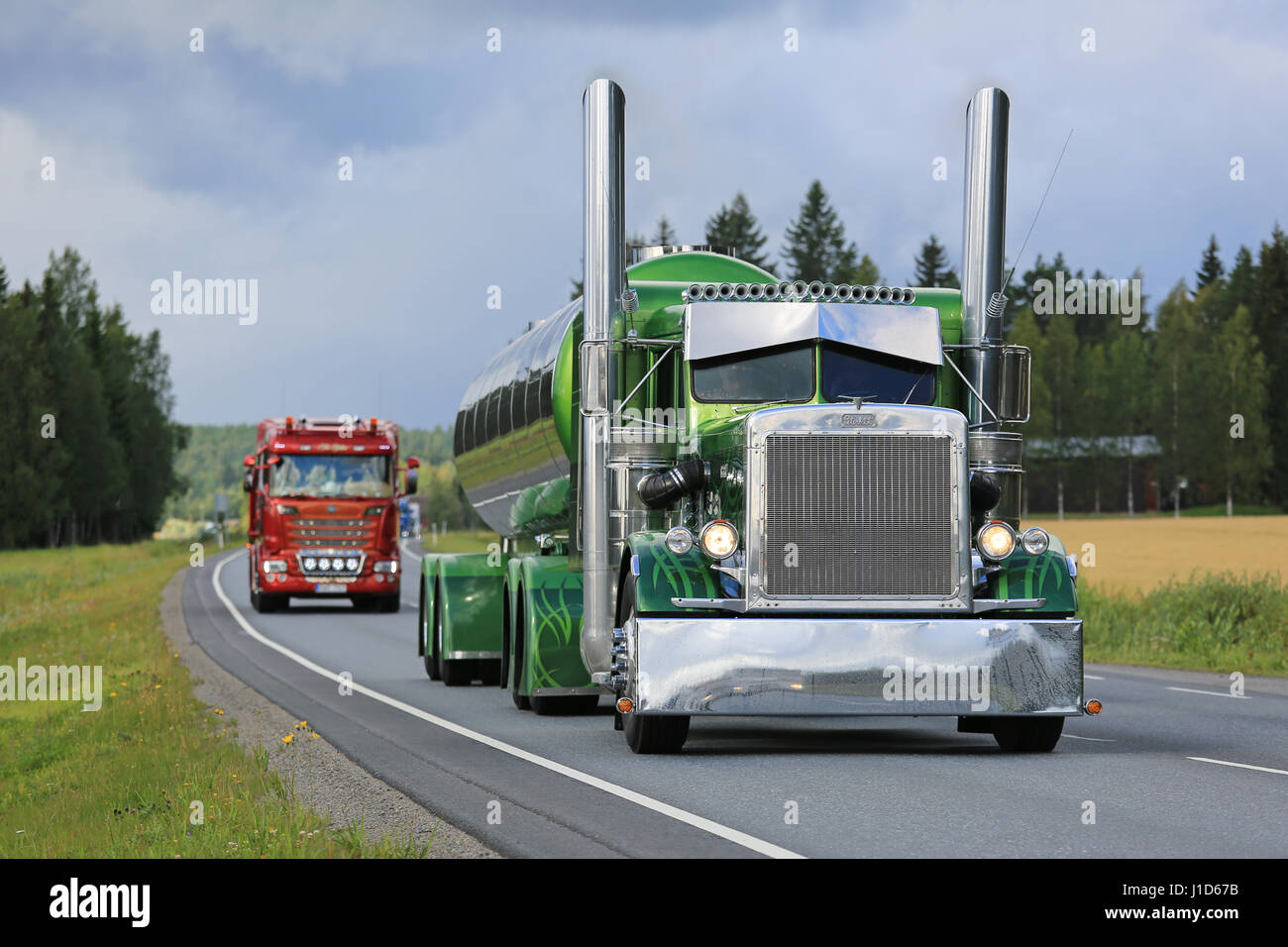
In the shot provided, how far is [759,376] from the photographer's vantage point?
13078mm

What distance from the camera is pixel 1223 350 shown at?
10738cm

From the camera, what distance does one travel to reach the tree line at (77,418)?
109125 millimetres

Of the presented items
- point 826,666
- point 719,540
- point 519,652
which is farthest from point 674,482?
point 519,652

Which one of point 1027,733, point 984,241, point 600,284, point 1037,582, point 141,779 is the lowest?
point 141,779

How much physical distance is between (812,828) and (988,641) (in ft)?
10.3

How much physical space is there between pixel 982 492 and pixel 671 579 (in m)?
2.35

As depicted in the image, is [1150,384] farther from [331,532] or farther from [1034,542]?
[1034,542]

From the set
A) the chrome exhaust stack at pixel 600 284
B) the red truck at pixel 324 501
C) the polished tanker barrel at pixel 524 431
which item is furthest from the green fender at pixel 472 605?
the red truck at pixel 324 501

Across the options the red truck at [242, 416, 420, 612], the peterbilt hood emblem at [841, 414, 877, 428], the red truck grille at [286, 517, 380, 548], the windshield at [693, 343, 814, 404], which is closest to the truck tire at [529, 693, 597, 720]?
the windshield at [693, 343, 814, 404]

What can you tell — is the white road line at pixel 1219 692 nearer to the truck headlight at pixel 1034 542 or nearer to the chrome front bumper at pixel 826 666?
the truck headlight at pixel 1034 542
